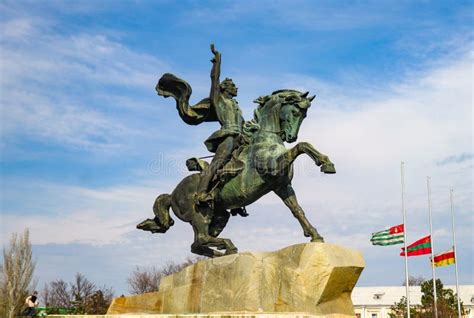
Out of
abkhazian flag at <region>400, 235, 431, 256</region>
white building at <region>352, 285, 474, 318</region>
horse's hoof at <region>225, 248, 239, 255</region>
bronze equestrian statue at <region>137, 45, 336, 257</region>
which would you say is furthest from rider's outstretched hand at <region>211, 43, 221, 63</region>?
white building at <region>352, 285, 474, 318</region>

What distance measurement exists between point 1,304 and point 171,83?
18.9 metres

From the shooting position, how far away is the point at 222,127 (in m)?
12.2

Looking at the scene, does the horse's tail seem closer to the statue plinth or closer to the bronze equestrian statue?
the bronze equestrian statue

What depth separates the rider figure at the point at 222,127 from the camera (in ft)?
38.2

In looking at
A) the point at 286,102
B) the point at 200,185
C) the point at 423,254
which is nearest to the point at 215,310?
the point at 200,185

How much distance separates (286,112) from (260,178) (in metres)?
1.30

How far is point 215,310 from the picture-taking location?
34.2 feet

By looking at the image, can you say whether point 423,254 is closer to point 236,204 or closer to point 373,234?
point 373,234

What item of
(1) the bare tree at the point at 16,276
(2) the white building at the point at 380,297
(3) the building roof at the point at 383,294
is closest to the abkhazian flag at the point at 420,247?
(1) the bare tree at the point at 16,276

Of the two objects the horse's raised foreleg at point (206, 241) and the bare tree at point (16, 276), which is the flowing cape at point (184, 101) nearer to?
the horse's raised foreleg at point (206, 241)

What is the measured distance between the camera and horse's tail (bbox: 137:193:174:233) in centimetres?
1261

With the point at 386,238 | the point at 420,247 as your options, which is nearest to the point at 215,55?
the point at 386,238

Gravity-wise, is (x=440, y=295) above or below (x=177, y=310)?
above

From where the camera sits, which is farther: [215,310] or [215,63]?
[215,63]
